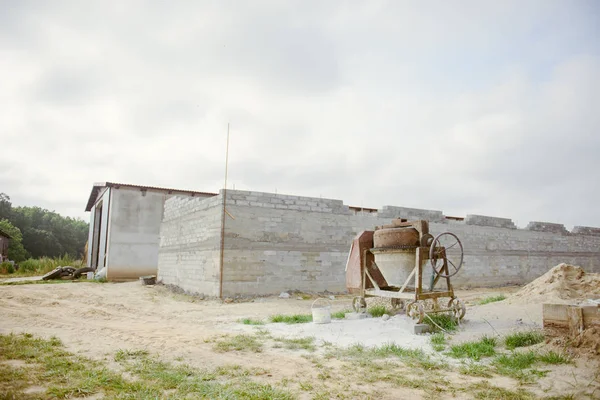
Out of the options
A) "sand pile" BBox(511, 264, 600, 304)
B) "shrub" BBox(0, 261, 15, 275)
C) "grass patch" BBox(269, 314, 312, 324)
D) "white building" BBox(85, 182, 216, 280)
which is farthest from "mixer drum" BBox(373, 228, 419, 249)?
"shrub" BBox(0, 261, 15, 275)

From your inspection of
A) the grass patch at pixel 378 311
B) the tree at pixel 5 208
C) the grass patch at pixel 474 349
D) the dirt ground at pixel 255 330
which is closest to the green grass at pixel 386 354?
the dirt ground at pixel 255 330

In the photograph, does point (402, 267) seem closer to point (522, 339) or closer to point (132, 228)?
point (522, 339)

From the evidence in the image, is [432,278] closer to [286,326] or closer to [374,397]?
[286,326]

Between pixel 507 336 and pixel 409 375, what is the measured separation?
2124 millimetres

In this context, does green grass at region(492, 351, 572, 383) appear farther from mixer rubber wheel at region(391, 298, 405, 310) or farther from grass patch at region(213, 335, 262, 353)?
mixer rubber wheel at region(391, 298, 405, 310)

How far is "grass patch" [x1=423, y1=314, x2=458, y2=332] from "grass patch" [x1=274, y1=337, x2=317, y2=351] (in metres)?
2.11

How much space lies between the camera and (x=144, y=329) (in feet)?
23.5

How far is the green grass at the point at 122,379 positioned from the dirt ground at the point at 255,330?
31 cm

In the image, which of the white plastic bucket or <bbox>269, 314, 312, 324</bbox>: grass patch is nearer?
the white plastic bucket

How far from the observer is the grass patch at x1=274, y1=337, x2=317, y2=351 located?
5796 millimetres

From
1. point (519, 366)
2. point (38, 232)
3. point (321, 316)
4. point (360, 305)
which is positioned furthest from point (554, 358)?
point (38, 232)

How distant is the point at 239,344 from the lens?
589 centimetres

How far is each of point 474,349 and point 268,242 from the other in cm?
842

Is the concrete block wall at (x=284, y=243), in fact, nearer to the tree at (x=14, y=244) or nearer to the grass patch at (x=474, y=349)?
the grass patch at (x=474, y=349)
